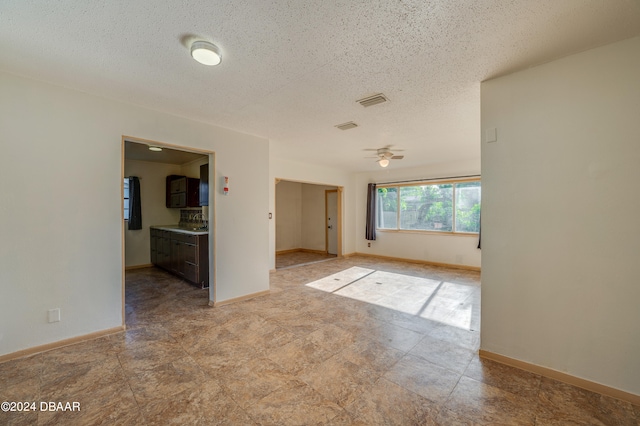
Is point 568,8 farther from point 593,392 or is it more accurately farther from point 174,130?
point 174,130

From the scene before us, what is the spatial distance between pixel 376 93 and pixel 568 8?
1.42 m

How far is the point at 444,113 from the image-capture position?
310 cm

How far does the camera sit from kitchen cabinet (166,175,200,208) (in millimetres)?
5586

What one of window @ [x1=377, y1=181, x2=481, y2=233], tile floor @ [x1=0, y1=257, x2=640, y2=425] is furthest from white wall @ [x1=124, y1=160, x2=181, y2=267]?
window @ [x1=377, y1=181, x2=481, y2=233]

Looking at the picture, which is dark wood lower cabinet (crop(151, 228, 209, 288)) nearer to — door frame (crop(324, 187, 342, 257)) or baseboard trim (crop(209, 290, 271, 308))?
baseboard trim (crop(209, 290, 271, 308))

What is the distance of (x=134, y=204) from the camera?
5.78 meters

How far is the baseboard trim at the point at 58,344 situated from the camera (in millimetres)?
2234

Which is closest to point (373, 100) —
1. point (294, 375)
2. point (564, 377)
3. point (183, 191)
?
point (294, 375)

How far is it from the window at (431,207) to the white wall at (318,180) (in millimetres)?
920

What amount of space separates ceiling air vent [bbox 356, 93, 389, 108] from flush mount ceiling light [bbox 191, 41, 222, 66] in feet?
4.96

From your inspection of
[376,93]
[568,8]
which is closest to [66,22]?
[376,93]

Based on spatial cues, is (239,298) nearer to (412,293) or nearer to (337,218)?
(412,293)

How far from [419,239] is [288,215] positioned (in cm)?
426

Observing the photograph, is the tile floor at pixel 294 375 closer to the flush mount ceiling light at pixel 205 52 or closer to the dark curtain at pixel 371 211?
the flush mount ceiling light at pixel 205 52
